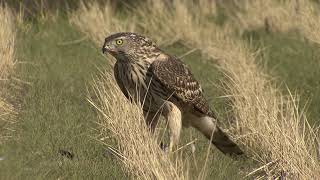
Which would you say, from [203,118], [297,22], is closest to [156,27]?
[297,22]

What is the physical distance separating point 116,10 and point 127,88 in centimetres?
820

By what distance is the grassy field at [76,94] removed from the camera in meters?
6.43

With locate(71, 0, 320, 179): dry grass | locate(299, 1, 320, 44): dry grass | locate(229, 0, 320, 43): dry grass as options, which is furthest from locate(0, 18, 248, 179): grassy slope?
locate(229, 0, 320, 43): dry grass

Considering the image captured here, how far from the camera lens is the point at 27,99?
341 inches

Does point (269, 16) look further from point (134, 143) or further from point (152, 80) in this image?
point (134, 143)

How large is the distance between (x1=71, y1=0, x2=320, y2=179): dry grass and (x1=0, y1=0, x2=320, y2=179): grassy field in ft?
0.61

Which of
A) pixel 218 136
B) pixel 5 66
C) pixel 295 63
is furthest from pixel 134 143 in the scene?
pixel 295 63

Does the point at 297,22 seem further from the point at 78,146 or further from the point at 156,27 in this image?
the point at 78,146

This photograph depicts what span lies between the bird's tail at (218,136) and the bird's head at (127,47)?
1064 millimetres

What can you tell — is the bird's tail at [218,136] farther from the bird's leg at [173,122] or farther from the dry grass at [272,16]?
the dry grass at [272,16]

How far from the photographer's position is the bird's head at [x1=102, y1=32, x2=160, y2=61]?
667 cm

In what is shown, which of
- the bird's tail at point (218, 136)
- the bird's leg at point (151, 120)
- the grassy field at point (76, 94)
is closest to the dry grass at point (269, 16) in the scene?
the grassy field at point (76, 94)

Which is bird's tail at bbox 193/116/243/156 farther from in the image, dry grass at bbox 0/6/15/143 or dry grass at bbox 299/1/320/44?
dry grass at bbox 299/1/320/44

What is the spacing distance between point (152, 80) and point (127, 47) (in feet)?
1.20
